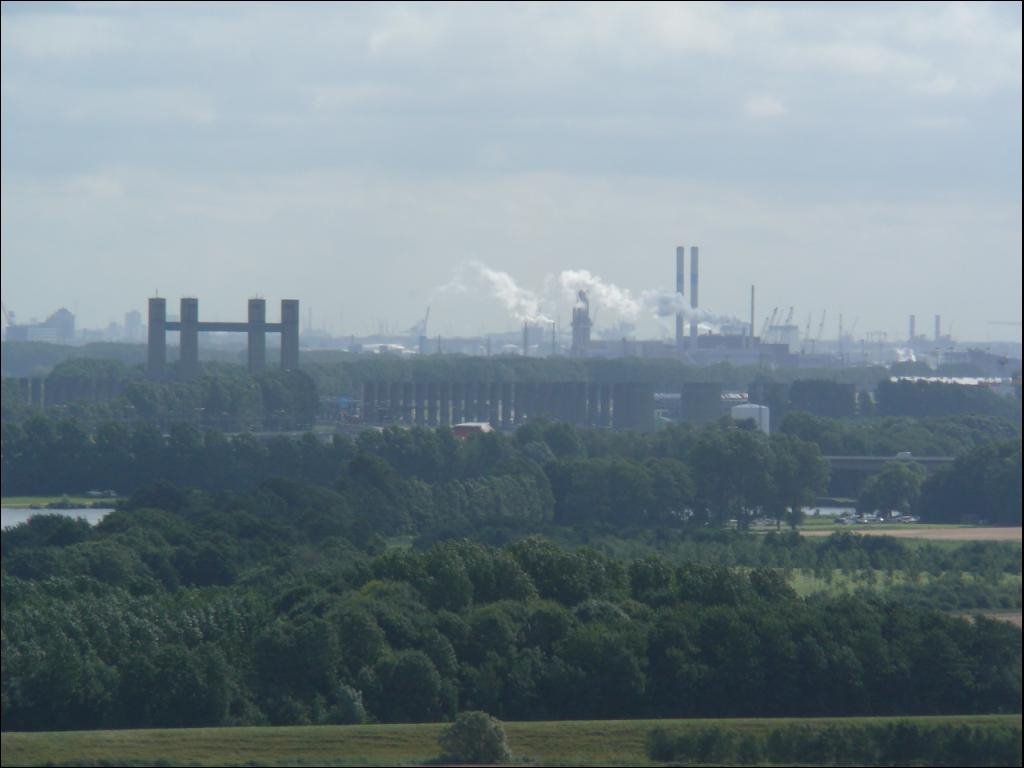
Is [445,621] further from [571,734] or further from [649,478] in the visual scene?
[649,478]

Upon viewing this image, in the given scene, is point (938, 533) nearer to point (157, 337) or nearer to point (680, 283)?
point (157, 337)

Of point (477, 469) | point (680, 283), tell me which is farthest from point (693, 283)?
point (477, 469)

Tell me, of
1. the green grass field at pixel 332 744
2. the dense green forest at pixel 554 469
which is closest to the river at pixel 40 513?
the dense green forest at pixel 554 469

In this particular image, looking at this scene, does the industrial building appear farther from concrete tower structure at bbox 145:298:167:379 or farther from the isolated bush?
the isolated bush

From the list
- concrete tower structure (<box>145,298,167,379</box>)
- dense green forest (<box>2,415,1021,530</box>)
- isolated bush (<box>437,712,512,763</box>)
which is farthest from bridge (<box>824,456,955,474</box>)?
concrete tower structure (<box>145,298,167,379</box>)

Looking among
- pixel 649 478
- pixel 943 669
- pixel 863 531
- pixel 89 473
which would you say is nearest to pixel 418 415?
pixel 89 473

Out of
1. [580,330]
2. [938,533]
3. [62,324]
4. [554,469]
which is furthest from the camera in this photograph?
[62,324]
